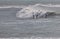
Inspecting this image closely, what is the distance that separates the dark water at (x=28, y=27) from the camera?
7.18m

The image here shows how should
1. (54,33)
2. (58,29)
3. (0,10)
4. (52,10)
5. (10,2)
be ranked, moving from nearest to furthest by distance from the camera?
(54,33) → (58,29) → (52,10) → (0,10) → (10,2)

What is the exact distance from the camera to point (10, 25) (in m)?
8.52

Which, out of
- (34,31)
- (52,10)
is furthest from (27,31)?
(52,10)

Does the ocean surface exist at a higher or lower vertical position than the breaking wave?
lower

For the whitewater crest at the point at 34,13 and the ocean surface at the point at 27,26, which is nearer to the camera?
the ocean surface at the point at 27,26

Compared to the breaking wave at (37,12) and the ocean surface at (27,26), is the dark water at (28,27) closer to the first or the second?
the ocean surface at (27,26)

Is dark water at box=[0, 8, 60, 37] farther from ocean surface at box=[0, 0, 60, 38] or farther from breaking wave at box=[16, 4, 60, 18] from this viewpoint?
breaking wave at box=[16, 4, 60, 18]

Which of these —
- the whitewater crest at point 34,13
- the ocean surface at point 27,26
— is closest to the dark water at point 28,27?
the ocean surface at point 27,26

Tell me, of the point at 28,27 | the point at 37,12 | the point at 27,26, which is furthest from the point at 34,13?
the point at 28,27

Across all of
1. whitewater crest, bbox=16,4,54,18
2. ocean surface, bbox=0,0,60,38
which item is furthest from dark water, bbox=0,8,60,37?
whitewater crest, bbox=16,4,54,18

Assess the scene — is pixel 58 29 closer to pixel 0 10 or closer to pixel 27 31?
pixel 27 31

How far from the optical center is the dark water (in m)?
7.18

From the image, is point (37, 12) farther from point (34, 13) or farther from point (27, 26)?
point (27, 26)

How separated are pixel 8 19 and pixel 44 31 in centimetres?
254
